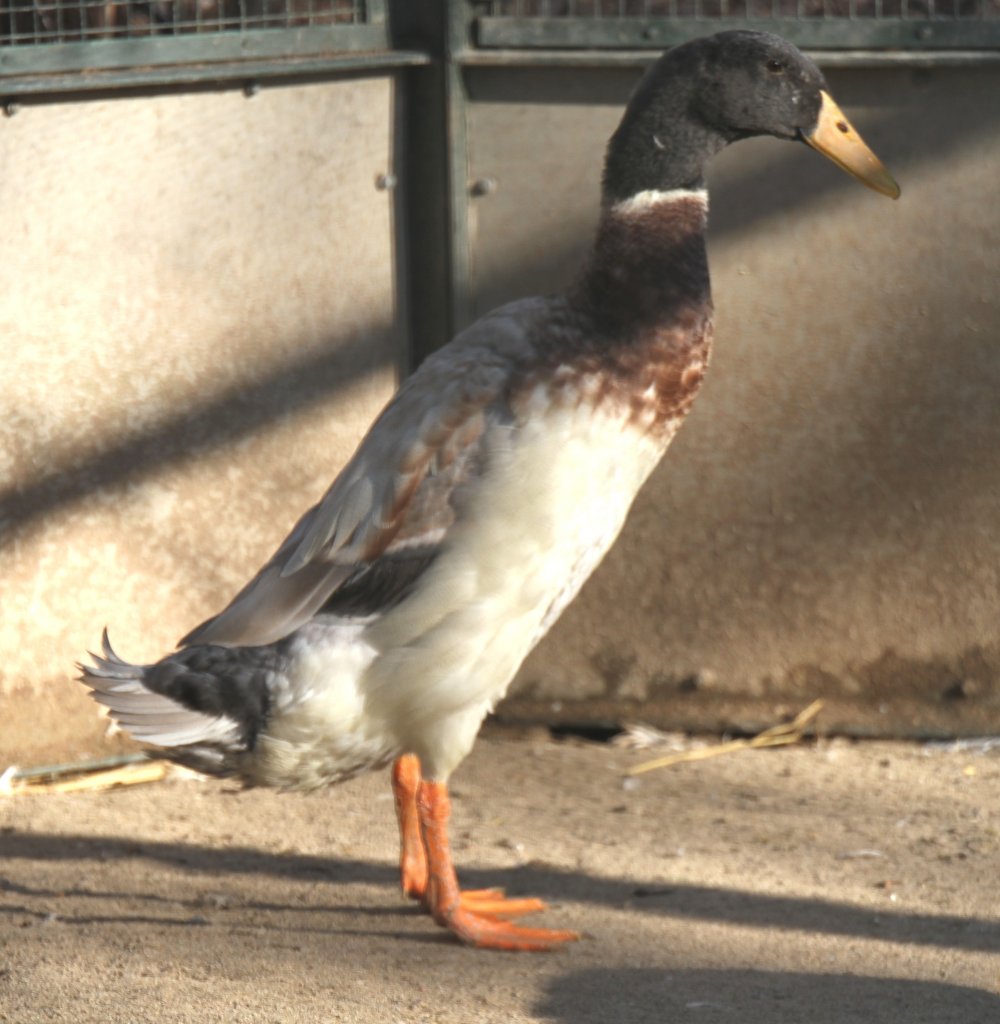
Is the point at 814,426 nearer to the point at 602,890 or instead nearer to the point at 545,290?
the point at 545,290

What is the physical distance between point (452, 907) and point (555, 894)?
38 cm

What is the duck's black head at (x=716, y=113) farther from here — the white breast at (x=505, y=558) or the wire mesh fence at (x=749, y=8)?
the wire mesh fence at (x=749, y=8)

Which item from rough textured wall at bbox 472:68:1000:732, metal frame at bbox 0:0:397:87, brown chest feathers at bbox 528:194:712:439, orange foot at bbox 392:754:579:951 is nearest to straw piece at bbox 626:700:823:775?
rough textured wall at bbox 472:68:1000:732

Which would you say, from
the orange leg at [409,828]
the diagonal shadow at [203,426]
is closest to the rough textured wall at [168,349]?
the diagonal shadow at [203,426]

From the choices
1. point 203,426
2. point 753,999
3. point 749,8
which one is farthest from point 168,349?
point 753,999

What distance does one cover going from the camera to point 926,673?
4.75 m

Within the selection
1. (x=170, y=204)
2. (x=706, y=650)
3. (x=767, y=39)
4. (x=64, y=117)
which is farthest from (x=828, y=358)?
(x=64, y=117)

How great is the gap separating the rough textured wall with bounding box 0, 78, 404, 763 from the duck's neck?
4.08 ft

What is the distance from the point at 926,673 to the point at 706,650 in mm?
605

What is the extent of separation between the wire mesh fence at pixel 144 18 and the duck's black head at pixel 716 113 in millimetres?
1304

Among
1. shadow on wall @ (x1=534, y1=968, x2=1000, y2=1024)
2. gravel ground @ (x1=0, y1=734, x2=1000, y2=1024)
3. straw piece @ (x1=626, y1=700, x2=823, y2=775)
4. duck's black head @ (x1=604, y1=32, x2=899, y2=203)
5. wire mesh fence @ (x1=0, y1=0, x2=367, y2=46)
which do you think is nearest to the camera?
shadow on wall @ (x1=534, y1=968, x2=1000, y2=1024)

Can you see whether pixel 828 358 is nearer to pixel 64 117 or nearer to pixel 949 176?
pixel 949 176

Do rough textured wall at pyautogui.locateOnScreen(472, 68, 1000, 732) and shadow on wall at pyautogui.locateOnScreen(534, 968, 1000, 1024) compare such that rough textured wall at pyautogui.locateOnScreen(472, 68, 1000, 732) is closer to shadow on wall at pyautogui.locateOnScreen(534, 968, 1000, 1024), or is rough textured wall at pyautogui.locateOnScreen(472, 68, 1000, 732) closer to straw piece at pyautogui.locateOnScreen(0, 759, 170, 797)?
straw piece at pyautogui.locateOnScreen(0, 759, 170, 797)

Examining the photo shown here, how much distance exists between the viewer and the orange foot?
11.8ft
